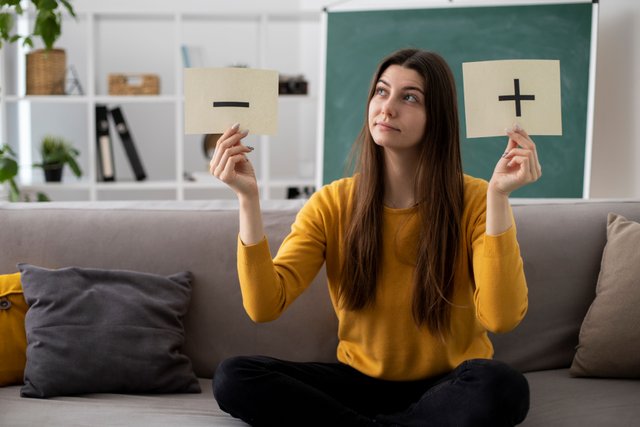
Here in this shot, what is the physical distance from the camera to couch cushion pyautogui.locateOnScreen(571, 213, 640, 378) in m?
1.91

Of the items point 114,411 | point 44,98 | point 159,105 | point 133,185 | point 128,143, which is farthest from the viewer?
point 159,105

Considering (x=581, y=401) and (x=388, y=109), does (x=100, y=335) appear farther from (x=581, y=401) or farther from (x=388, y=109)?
(x=581, y=401)

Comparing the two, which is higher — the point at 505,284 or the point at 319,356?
the point at 505,284

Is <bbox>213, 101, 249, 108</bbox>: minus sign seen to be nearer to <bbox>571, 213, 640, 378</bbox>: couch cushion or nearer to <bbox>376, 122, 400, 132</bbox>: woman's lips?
<bbox>376, 122, 400, 132</bbox>: woman's lips

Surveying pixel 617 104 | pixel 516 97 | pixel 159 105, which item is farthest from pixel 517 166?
pixel 159 105

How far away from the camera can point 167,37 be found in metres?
5.20

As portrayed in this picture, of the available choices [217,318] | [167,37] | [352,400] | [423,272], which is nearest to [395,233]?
[423,272]

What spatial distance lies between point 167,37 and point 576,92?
9.72ft

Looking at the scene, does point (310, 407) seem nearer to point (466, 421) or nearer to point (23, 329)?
point (466, 421)

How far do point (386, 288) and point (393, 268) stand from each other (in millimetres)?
46

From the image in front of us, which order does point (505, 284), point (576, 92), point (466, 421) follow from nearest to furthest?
point (466, 421)
point (505, 284)
point (576, 92)

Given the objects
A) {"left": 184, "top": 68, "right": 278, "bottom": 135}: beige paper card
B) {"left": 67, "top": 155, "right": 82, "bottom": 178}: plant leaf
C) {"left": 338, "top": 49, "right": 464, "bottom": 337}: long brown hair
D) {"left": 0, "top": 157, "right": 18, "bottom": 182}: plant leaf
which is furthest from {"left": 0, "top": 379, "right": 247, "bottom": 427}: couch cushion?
{"left": 67, "top": 155, "right": 82, "bottom": 178}: plant leaf

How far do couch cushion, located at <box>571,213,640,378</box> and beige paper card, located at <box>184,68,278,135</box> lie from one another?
0.93m

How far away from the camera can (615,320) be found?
1.92 m
